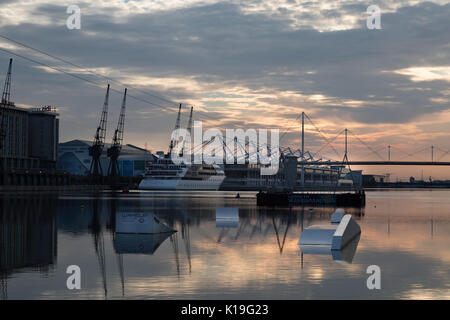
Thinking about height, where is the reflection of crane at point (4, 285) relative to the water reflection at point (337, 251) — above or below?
above

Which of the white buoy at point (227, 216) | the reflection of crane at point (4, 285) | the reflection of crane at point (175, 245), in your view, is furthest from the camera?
the white buoy at point (227, 216)

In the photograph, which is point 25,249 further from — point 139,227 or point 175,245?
point 139,227

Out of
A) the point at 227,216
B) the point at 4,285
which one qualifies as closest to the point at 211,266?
the point at 4,285

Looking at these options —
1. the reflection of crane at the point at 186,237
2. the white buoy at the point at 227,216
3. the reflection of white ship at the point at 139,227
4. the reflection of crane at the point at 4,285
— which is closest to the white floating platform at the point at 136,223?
the reflection of white ship at the point at 139,227

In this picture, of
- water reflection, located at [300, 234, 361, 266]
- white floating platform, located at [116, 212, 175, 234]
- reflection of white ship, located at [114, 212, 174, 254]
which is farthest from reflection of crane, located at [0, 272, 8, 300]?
white floating platform, located at [116, 212, 175, 234]

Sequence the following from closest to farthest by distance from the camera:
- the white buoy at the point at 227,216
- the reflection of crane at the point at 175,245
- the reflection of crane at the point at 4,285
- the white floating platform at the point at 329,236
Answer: the reflection of crane at the point at 4,285 < the reflection of crane at the point at 175,245 < the white floating platform at the point at 329,236 < the white buoy at the point at 227,216

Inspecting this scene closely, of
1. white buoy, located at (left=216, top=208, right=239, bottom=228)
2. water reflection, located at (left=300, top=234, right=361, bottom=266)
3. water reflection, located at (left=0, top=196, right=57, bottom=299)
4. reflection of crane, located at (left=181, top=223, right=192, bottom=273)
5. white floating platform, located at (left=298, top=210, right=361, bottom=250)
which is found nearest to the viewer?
water reflection, located at (left=0, top=196, right=57, bottom=299)

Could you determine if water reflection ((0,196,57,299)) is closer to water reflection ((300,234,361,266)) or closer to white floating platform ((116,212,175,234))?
white floating platform ((116,212,175,234))

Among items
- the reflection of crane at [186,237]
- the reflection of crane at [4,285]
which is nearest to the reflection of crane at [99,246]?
the reflection of crane at [4,285]

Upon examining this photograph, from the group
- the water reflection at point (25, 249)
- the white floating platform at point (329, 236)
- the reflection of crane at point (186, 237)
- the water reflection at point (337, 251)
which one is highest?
the white floating platform at point (329, 236)

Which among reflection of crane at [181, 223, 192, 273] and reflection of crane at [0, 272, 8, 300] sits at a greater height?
reflection of crane at [0, 272, 8, 300]

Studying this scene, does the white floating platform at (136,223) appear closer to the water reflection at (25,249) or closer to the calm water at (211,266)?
the calm water at (211,266)

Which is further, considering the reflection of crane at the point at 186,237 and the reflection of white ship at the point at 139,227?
the reflection of white ship at the point at 139,227
